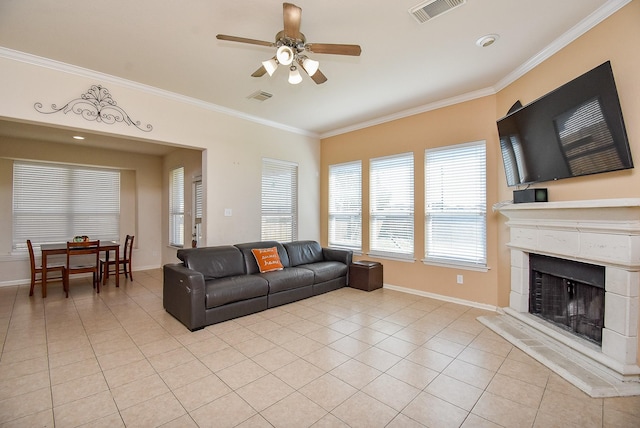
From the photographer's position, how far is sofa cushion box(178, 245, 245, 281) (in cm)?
381

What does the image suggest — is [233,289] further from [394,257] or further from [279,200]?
[394,257]

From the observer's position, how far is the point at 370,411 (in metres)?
1.92

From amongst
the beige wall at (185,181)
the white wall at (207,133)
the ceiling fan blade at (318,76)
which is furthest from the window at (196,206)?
the ceiling fan blade at (318,76)

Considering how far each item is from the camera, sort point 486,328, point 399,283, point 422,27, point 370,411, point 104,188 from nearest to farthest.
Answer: point 370,411
point 422,27
point 486,328
point 399,283
point 104,188

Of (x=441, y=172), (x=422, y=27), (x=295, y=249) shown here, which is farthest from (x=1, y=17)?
(x=441, y=172)

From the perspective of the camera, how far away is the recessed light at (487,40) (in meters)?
2.74

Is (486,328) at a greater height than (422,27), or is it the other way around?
(422,27)

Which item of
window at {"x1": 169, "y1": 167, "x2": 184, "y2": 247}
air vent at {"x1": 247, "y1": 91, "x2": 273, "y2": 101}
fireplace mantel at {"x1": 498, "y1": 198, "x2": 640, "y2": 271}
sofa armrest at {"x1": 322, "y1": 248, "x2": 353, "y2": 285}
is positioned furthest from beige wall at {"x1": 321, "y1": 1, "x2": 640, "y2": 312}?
window at {"x1": 169, "y1": 167, "x2": 184, "y2": 247}

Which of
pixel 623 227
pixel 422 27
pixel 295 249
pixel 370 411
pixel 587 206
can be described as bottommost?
pixel 370 411

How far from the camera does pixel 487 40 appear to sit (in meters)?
2.79

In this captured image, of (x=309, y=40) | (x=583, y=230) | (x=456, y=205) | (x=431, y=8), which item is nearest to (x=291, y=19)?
(x=309, y=40)

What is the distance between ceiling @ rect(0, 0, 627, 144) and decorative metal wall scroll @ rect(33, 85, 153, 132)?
29 cm

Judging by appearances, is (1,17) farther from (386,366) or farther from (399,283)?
(399,283)

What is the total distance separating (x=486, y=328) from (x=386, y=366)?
61.4 inches
